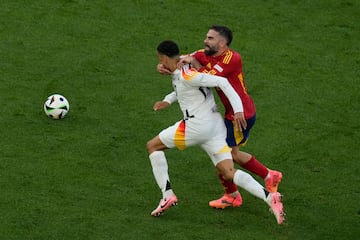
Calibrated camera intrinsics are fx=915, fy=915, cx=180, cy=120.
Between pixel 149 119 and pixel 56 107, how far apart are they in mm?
1426

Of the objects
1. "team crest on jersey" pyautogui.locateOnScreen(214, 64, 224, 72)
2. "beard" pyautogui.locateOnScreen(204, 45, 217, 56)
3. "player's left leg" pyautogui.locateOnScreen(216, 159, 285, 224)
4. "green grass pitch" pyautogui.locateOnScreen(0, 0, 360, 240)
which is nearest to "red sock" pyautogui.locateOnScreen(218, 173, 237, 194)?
"green grass pitch" pyautogui.locateOnScreen(0, 0, 360, 240)

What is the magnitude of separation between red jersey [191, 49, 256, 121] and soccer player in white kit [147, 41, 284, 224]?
210mm

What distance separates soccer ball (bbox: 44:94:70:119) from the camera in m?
13.6

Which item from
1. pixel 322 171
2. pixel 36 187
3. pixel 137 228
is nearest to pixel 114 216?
pixel 137 228

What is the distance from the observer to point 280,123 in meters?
14.0

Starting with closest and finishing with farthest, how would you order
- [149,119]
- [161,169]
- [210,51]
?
[210,51] → [161,169] → [149,119]

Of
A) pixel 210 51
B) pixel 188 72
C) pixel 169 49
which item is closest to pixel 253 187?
pixel 188 72

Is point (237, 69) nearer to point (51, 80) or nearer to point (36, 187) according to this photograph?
point (36, 187)

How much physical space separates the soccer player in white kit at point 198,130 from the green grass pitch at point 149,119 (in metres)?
0.45

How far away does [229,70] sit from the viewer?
35.8ft

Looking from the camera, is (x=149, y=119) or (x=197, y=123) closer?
(x=197, y=123)

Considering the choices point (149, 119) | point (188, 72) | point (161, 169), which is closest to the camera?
point (188, 72)

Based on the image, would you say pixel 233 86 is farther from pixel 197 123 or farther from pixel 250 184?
pixel 250 184

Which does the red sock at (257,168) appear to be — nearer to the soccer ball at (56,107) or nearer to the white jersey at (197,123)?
the white jersey at (197,123)
